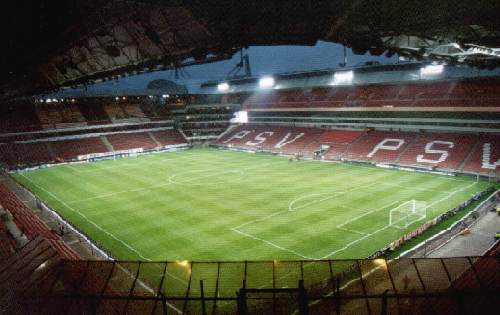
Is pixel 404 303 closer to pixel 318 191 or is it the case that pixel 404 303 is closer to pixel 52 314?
pixel 52 314

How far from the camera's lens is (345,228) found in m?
21.3

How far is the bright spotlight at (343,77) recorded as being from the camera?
53344mm

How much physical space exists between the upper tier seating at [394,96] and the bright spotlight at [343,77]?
971 millimetres

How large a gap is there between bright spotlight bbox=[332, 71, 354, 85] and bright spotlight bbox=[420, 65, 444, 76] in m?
11.0

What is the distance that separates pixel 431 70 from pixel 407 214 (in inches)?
1104

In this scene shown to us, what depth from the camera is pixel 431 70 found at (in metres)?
43.0

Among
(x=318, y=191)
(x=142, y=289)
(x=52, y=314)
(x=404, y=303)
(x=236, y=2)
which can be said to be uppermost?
(x=236, y=2)

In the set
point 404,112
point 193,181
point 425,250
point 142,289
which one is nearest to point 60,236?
point 142,289

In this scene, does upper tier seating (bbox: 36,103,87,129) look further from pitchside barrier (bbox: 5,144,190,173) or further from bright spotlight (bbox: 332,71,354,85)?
bright spotlight (bbox: 332,71,354,85)

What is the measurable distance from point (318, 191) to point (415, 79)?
1029 inches

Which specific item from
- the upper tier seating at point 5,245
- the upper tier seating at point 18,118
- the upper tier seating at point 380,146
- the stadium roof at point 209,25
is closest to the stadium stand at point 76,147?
the upper tier seating at point 18,118

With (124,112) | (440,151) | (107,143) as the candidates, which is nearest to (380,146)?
(440,151)

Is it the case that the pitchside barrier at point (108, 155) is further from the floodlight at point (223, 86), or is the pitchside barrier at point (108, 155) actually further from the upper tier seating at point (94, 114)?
the floodlight at point (223, 86)

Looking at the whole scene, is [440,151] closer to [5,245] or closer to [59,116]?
[5,245]
